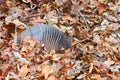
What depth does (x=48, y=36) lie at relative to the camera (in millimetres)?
3324

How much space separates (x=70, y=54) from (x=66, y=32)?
1.61 feet

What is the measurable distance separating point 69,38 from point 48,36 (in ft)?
1.29

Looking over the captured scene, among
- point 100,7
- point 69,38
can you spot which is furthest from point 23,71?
point 100,7

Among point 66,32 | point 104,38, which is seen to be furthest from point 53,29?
point 104,38

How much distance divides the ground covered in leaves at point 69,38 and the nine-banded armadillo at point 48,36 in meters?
0.08

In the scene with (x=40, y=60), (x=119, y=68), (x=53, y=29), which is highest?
(x=53, y=29)

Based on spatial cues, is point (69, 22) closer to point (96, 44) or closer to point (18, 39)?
point (96, 44)

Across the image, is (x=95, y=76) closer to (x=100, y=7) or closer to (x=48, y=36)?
(x=48, y=36)

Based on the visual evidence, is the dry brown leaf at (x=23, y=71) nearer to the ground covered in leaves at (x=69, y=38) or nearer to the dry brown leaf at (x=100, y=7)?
the ground covered in leaves at (x=69, y=38)

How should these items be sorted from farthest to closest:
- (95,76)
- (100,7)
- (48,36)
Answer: (100,7), (48,36), (95,76)

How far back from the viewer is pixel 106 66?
316cm

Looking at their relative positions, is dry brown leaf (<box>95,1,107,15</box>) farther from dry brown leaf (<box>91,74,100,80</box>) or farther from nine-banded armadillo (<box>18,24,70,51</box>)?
dry brown leaf (<box>91,74,100,80</box>)

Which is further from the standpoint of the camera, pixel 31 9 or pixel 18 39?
pixel 31 9

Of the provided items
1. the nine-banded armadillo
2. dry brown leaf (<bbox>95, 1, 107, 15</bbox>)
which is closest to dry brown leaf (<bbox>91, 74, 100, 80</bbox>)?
the nine-banded armadillo
